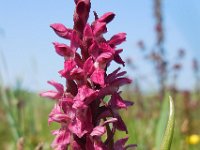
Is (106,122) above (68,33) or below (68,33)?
below

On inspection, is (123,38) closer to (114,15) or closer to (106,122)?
(114,15)

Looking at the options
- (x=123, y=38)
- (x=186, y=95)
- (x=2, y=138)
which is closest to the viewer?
(x=123, y=38)

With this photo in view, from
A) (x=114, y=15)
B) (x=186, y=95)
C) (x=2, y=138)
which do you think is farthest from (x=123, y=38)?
(x=2, y=138)

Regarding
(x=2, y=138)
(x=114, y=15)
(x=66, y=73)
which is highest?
(x=114, y=15)

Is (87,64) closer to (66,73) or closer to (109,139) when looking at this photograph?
(66,73)

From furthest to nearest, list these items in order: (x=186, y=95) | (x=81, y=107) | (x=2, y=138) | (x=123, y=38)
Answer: (x=2, y=138)
(x=186, y=95)
(x=123, y=38)
(x=81, y=107)

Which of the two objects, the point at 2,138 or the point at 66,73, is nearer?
the point at 66,73

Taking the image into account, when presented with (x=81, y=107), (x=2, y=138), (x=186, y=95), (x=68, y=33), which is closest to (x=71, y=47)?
(x=68, y=33)
